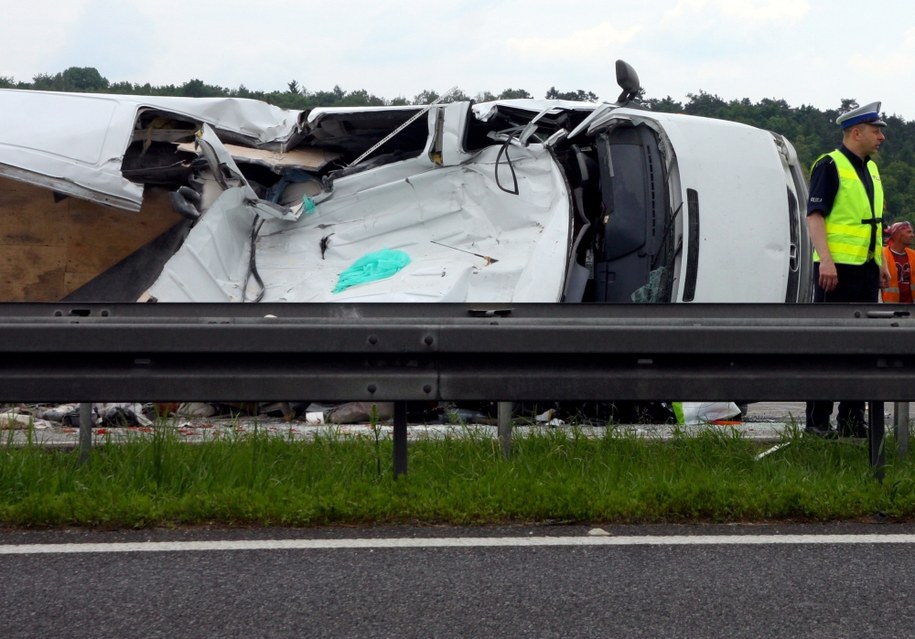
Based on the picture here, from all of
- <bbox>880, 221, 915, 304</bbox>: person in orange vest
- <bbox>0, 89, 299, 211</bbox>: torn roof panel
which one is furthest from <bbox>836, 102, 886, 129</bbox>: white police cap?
<bbox>0, 89, 299, 211</bbox>: torn roof panel

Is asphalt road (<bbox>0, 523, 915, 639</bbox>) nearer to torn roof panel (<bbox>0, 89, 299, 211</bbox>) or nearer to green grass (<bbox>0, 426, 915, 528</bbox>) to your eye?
green grass (<bbox>0, 426, 915, 528</bbox>)

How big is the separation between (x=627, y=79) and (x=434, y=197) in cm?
153

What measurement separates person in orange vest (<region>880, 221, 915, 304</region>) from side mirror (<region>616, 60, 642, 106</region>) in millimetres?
3520

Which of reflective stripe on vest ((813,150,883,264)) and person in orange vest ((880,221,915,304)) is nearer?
A: reflective stripe on vest ((813,150,883,264))

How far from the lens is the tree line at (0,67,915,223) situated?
8984 millimetres

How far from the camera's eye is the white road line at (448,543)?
3402mm

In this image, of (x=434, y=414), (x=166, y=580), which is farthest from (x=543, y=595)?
(x=434, y=414)

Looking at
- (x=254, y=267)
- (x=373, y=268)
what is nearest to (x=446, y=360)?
(x=373, y=268)

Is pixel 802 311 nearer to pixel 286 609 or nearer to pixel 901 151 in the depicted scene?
pixel 286 609

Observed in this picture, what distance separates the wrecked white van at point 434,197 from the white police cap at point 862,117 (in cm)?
125

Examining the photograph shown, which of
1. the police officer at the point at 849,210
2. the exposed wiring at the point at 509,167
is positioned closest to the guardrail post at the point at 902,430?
the police officer at the point at 849,210

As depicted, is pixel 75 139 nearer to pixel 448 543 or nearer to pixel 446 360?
pixel 446 360

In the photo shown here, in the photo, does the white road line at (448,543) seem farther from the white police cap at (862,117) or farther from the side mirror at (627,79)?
the side mirror at (627,79)

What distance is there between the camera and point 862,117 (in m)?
5.46
